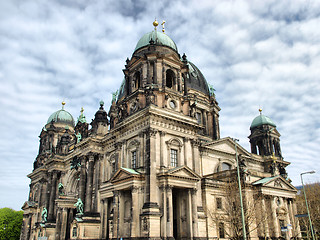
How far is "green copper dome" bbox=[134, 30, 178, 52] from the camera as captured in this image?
136 feet

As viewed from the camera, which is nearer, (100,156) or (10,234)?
(100,156)

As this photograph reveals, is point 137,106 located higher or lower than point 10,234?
higher

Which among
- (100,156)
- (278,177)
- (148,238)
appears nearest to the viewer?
(148,238)

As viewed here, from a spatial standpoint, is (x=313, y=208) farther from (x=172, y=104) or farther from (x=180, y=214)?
(x=172, y=104)

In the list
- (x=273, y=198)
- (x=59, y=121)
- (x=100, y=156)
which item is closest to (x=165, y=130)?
(x=100, y=156)

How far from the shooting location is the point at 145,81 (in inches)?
1529

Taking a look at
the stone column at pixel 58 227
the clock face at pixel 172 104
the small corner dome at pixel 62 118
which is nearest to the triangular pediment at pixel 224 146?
the clock face at pixel 172 104

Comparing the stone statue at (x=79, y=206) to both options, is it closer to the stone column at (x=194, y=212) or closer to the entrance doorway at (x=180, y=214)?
the entrance doorway at (x=180, y=214)

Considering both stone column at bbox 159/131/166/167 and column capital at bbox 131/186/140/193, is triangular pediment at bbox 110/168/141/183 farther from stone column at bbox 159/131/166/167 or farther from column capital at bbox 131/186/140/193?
stone column at bbox 159/131/166/167

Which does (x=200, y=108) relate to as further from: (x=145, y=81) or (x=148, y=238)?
(x=148, y=238)

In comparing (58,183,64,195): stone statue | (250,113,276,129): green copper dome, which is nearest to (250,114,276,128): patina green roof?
(250,113,276,129): green copper dome

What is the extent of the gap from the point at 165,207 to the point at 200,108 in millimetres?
27323

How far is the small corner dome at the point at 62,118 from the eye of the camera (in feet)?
240

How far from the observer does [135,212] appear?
105 feet
